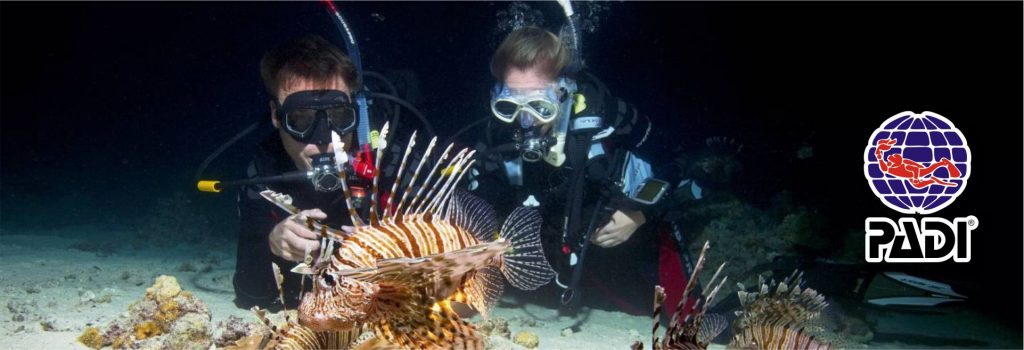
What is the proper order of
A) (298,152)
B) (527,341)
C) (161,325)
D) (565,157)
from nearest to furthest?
(161,325)
(527,341)
(298,152)
(565,157)

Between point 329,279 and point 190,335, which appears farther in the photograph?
point 190,335

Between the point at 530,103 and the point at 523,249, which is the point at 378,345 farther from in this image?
the point at 530,103

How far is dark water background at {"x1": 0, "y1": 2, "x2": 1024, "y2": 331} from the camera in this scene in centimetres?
841

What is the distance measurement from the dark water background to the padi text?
617 mm

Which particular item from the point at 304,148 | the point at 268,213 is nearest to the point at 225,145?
the point at 268,213

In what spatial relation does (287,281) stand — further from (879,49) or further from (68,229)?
(879,49)

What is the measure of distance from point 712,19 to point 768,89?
4.47 m

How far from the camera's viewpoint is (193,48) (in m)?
39.8

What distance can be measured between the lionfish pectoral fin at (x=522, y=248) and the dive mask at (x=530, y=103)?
2242 mm

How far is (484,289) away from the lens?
2.40 metres

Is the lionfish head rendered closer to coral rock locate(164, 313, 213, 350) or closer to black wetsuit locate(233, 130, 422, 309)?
coral rock locate(164, 313, 213, 350)

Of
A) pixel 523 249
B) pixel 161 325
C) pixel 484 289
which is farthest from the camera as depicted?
pixel 161 325

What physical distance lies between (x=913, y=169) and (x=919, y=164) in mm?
58

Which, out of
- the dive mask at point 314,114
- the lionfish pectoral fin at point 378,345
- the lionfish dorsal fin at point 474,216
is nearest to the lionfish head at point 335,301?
the lionfish pectoral fin at point 378,345
